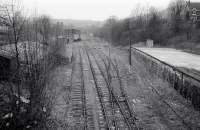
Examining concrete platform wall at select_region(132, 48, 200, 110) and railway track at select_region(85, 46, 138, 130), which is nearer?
railway track at select_region(85, 46, 138, 130)

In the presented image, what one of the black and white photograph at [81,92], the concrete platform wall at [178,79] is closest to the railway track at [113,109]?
the black and white photograph at [81,92]

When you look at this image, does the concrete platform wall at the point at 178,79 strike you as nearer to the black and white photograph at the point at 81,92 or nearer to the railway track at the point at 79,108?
the black and white photograph at the point at 81,92

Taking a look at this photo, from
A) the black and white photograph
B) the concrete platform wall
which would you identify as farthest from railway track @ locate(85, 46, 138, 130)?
the concrete platform wall

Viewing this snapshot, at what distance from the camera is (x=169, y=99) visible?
47.6ft

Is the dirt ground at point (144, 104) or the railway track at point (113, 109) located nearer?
the railway track at point (113, 109)

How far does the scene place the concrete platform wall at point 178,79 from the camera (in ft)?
45.3

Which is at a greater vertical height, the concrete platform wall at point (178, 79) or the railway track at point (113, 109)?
the concrete platform wall at point (178, 79)

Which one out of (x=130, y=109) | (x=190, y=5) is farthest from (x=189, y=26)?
(x=130, y=109)

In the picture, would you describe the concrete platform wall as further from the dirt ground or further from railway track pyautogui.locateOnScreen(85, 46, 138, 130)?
railway track pyautogui.locateOnScreen(85, 46, 138, 130)

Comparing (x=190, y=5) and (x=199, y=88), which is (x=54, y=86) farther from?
(x=190, y=5)

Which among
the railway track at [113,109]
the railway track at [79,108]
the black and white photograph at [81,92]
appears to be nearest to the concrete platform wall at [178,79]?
the black and white photograph at [81,92]

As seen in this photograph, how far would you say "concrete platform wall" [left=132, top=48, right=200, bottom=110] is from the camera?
45.3 feet

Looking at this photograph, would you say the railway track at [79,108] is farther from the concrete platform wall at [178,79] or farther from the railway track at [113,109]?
the concrete platform wall at [178,79]

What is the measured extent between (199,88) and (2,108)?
1107 cm
